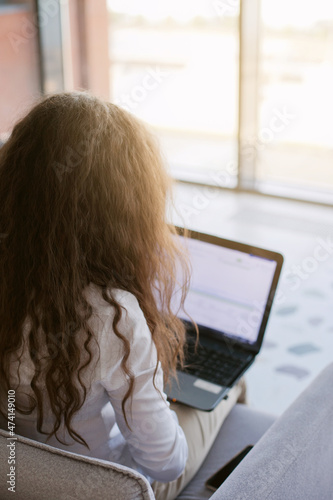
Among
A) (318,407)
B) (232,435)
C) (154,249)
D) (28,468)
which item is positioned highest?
(154,249)

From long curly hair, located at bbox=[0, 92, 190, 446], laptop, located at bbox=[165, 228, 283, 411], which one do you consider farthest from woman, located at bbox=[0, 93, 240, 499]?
laptop, located at bbox=[165, 228, 283, 411]

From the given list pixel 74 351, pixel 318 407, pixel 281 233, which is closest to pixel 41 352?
pixel 74 351

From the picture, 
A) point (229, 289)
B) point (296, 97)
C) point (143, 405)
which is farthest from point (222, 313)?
point (296, 97)

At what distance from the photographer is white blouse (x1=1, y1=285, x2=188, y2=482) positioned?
904 mm

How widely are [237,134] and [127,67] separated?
1.04 metres

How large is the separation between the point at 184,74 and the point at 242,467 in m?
3.42

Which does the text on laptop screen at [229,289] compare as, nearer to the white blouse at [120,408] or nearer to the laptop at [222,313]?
the laptop at [222,313]

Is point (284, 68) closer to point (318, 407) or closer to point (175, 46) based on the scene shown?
point (175, 46)

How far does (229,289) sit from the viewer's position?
53.7 inches

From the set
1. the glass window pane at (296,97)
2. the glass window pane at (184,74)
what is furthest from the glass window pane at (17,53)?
the glass window pane at (296,97)

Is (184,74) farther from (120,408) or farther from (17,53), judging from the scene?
(120,408)

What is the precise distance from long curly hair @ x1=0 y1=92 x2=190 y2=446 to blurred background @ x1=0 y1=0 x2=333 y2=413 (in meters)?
2.08

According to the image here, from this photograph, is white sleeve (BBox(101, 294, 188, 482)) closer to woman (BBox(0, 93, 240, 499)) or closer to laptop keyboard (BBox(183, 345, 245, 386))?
woman (BBox(0, 93, 240, 499))

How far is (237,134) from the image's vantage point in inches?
151
